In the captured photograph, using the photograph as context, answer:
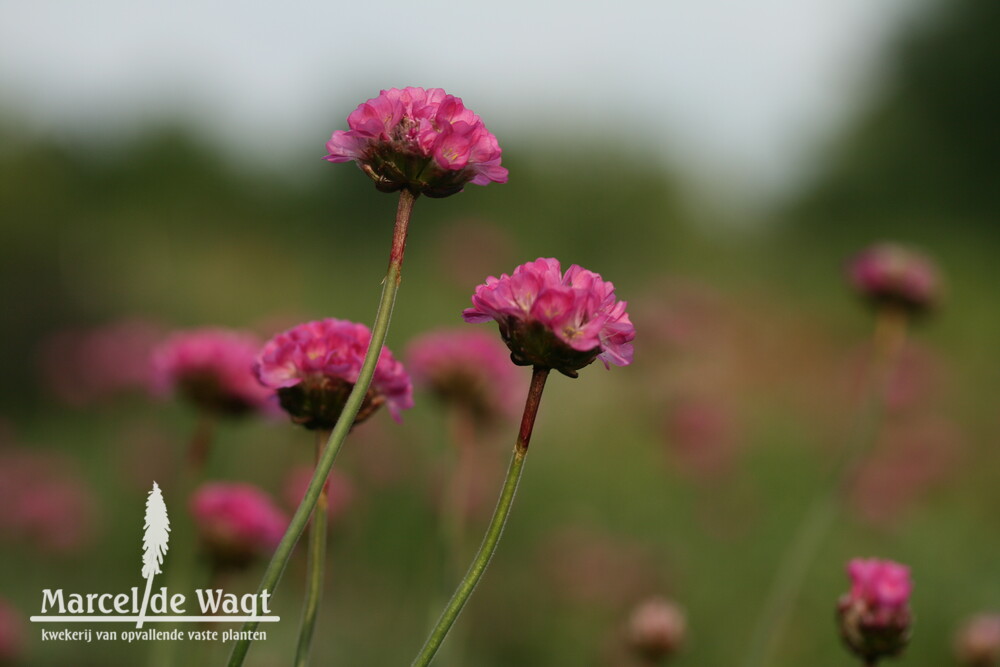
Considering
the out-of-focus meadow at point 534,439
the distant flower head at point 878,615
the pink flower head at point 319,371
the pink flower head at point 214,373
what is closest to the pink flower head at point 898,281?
the out-of-focus meadow at point 534,439

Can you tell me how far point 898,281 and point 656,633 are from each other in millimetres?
1070

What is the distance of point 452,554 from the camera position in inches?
69.4

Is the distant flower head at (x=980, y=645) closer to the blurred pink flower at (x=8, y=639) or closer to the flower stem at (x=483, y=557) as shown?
the flower stem at (x=483, y=557)

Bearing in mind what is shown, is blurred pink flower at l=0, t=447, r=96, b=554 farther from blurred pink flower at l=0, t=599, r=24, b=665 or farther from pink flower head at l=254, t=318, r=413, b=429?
pink flower head at l=254, t=318, r=413, b=429

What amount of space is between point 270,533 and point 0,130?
10.7 m

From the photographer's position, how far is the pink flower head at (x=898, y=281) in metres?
2.40

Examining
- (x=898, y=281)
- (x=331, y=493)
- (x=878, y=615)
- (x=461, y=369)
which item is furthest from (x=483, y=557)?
(x=898, y=281)

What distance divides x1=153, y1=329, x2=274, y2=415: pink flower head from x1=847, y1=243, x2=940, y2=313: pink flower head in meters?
1.39

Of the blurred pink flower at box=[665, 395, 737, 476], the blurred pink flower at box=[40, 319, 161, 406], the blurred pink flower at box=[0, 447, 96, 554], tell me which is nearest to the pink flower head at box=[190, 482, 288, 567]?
the blurred pink flower at box=[0, 447, 96, 554]

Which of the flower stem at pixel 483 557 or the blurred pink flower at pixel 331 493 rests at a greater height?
the flower stem at pixel 483 557

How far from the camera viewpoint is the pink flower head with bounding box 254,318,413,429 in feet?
3.46

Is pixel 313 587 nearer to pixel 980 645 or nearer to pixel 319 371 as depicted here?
pixel 319 371

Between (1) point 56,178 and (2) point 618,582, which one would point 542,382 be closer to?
(2) point 618,582

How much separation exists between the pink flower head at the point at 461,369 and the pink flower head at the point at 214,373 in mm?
381
